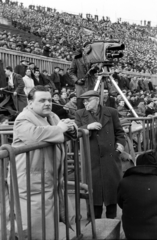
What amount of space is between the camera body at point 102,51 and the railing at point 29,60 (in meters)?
10.5

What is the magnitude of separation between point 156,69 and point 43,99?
42512mm

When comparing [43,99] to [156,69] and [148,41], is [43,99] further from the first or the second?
[148,41]

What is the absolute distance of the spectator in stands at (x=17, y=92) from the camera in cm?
1188

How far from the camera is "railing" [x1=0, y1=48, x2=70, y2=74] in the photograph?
1780 centimetres

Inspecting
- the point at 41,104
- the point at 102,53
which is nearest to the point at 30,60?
the point at 102,53

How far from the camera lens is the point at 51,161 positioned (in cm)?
305

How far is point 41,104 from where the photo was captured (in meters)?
3.41

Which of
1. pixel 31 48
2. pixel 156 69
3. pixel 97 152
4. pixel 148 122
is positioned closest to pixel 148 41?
pixel 156 69

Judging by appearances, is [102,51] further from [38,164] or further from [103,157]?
[38,164]

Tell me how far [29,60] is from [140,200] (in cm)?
1701

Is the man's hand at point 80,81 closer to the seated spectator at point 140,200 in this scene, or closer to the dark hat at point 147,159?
the dark hat at point 147,159

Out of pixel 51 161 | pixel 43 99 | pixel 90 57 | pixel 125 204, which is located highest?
pixel 90 57

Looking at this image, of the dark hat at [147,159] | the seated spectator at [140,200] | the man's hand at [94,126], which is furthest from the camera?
the man's hand at [94,126]

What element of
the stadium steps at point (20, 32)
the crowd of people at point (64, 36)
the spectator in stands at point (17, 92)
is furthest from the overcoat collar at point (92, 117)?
the stadium steps at point (20, 32)
